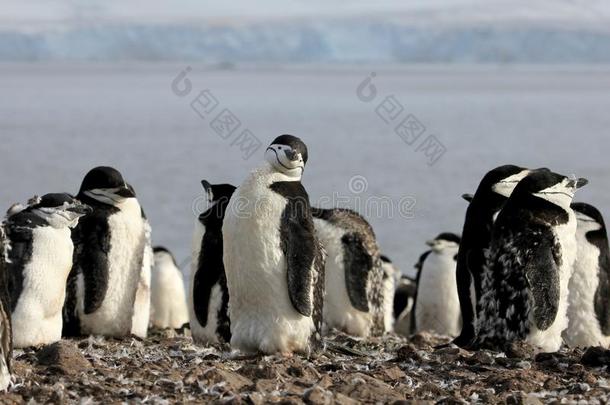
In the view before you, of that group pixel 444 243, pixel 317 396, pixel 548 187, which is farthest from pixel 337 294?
pixel 317 396

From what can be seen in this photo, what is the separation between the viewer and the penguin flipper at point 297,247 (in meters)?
7.31

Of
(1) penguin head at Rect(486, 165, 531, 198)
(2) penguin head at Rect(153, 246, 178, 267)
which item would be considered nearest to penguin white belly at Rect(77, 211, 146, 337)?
(1) penguin head at Rect(486, 165, 531, 198)

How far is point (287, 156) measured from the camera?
7.39m

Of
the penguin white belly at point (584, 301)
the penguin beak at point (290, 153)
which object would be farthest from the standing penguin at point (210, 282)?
the penguin white belly at point (584, 301)

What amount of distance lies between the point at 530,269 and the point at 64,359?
3180 millimetres

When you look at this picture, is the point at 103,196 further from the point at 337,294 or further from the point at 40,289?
the point at 337,294

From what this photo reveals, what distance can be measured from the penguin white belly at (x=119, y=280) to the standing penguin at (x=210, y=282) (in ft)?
2.10

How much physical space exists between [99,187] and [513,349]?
3.51 meters

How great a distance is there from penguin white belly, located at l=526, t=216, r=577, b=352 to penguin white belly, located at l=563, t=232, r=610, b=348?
1576 millimetres

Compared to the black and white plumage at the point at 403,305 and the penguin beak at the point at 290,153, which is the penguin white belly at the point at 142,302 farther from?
the black and white plumage at the point at 403,305

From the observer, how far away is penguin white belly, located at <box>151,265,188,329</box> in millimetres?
13906

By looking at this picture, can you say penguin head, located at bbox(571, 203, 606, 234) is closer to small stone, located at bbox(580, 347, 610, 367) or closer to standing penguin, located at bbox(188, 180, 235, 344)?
small stone, located at bbox(580, 347, 610, 367)

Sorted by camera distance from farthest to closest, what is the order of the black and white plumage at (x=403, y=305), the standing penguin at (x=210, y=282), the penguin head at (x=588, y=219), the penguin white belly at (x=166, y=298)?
the black and white plumage at (x=403, y=305) < the penguin white belly at (x=166, y=298) < the penguin head at (x=588, y=219) < the standing penguin at (x=210, y=282)

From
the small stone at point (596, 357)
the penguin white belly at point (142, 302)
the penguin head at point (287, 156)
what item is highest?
the penguin head at point (287, 156)
